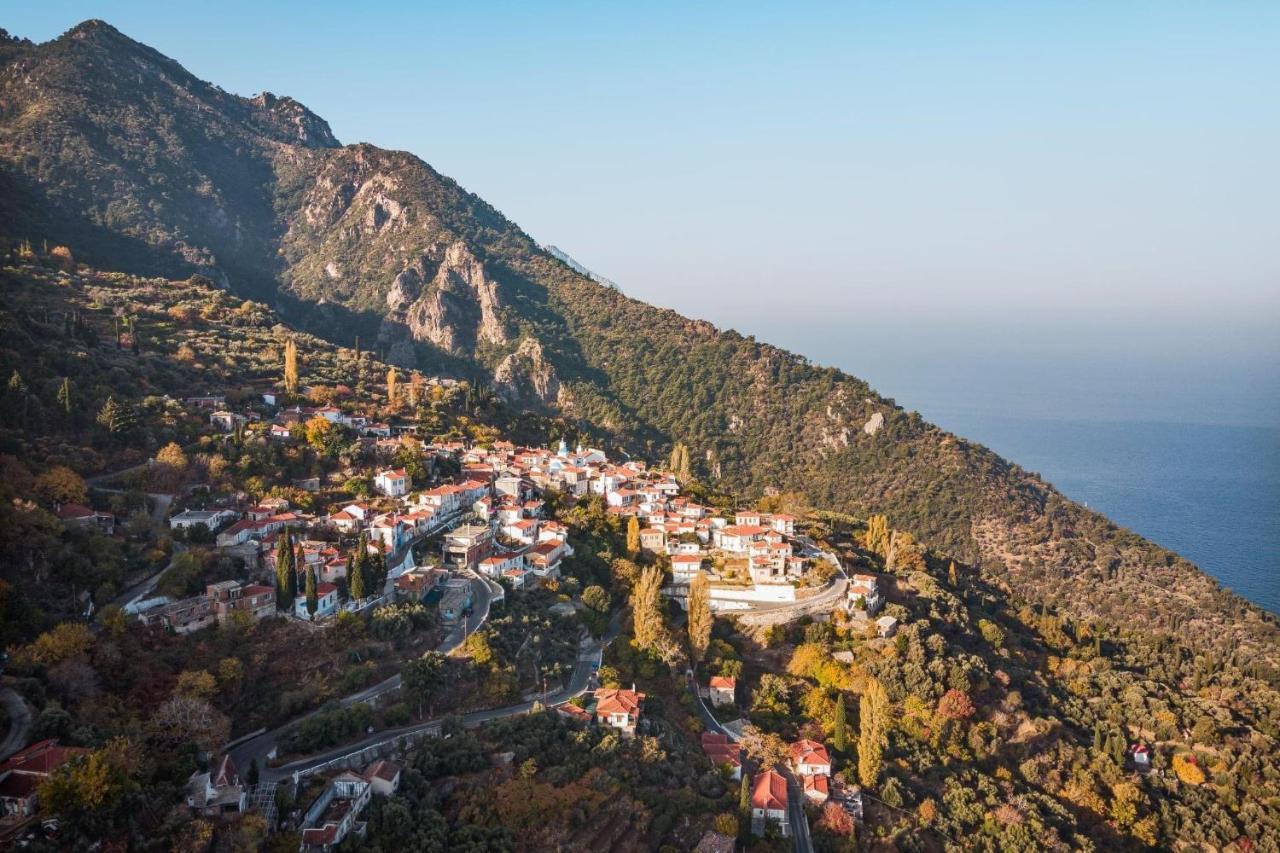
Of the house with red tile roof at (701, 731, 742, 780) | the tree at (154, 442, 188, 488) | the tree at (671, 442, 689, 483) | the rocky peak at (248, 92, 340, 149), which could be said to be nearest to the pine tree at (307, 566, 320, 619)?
the tree at (154, 442, 188, 488)

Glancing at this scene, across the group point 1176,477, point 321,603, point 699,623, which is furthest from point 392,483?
point 1176,477

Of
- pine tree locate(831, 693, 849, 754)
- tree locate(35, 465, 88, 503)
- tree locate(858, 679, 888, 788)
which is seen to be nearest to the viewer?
tree locate(858, 679, 888, 788)

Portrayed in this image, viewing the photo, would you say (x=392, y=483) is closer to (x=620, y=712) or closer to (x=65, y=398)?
(x=65, y=398)

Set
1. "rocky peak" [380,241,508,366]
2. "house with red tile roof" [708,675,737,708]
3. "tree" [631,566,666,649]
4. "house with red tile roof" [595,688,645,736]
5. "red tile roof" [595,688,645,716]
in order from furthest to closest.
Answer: "rocky peak" [380,241,508,366], "tree" [631,566,666,649], "house with red tile roof" [708,675,737,708], "red tile roof" [595,688,645,716], "house with red tile roof" [595,688,645,736]

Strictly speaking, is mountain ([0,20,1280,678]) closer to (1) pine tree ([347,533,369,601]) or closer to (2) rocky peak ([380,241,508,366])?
(2) rocky peak ([380,241,508,366])

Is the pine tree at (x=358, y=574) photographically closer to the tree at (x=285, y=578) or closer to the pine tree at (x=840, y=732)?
the tree at (x=285, y=578)

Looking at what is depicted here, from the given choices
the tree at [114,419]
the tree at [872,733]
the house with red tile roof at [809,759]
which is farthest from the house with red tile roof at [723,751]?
the tree at [114,419]
